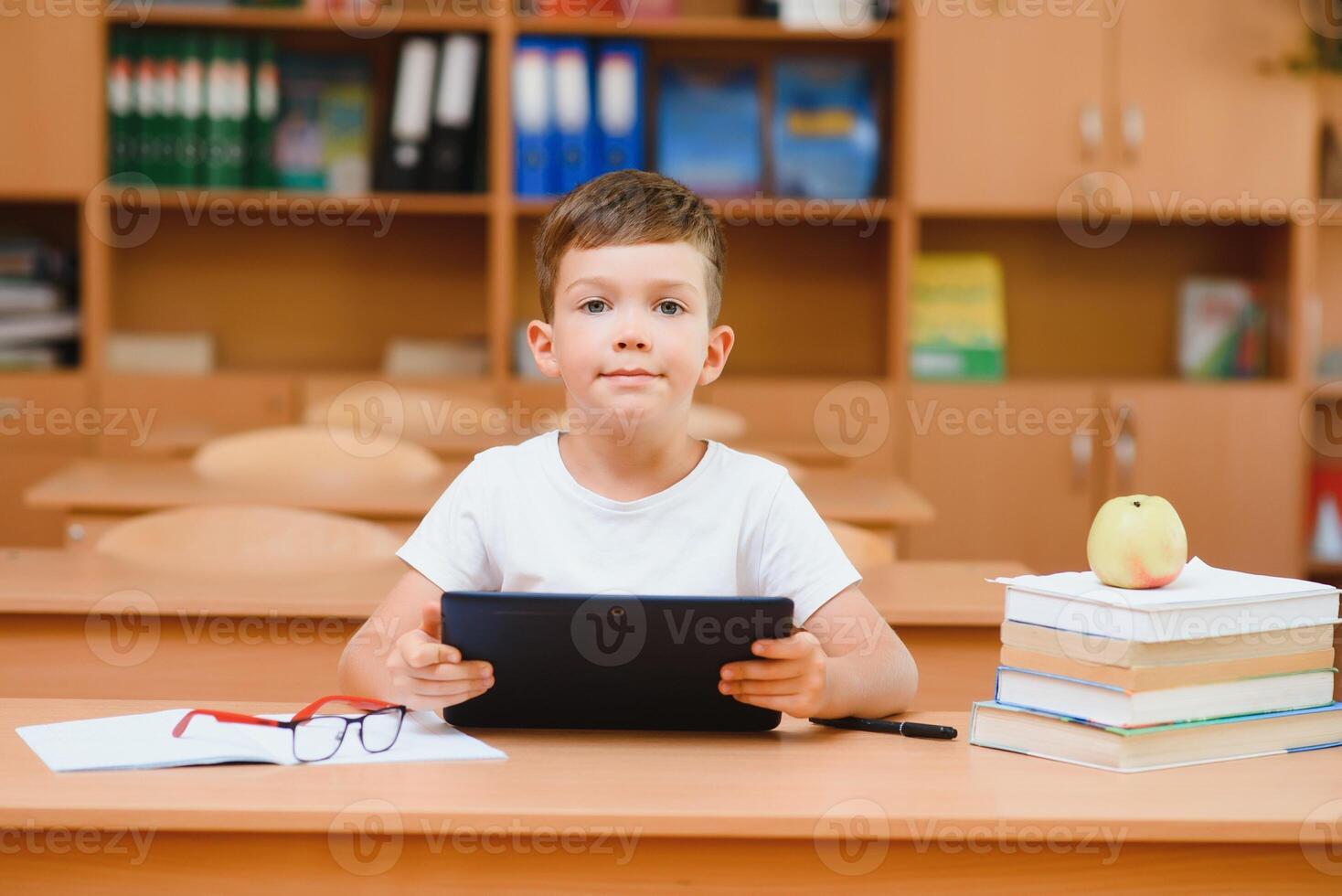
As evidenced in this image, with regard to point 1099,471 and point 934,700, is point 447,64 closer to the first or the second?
point 1099,471

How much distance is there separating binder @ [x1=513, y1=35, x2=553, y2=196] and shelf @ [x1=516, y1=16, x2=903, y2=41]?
2.2 inches

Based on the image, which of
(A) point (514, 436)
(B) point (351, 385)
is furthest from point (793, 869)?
(B) point (351, 385)

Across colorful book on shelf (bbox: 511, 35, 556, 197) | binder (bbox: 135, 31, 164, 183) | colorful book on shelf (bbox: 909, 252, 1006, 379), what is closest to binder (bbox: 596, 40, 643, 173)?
colorful book on shelf (bbox: 511, 35, 556, 197)

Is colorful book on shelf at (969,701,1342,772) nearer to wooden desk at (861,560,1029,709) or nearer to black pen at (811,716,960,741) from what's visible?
black pen at (811,716,960,741)

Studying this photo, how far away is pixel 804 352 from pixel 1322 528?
154 centimetres

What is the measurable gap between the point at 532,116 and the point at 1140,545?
120 inches

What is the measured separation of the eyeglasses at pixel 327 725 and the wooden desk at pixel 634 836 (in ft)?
0.23

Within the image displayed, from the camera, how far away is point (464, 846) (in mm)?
1145

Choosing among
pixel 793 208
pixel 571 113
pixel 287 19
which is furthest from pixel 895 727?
Result: pixel 287 19

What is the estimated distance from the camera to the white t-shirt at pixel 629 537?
1531 millimetres

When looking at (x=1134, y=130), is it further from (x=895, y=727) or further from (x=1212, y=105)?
(x=895, y=727)

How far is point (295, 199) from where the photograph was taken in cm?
405

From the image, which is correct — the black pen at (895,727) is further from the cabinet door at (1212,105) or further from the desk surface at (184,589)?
the cabinet door at (1212,105)

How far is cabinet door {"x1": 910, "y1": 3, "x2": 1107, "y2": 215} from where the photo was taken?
4.07 metres
